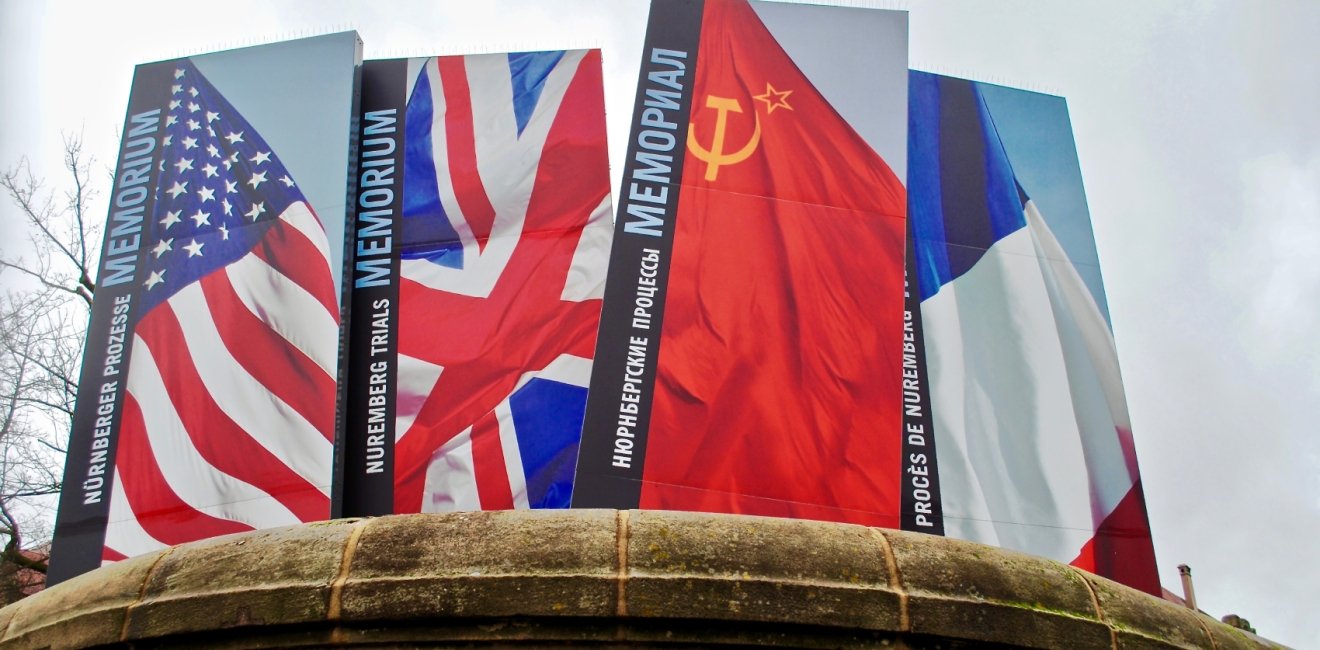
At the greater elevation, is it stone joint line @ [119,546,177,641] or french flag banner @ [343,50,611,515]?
french flag banner @ [343,50,611,515]

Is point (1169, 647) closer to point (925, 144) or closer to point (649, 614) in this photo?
point (649, 614)

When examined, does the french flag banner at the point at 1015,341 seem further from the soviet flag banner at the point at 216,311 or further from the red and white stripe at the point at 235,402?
the soviet flag banner at the point at 216,311

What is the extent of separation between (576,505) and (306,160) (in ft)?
19.8

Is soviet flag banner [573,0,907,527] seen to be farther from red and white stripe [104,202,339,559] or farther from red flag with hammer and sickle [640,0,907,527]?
red and white stripe [104,202,339,559]

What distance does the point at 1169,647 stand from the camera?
23.5ft

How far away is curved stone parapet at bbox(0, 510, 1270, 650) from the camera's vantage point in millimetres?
6371

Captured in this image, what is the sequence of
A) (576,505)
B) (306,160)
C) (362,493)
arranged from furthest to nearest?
(306,160), (362,493), (576,505)

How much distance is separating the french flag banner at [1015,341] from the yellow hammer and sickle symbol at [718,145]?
296 centimetres

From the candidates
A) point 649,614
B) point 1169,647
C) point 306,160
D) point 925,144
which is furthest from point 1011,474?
point 649,614

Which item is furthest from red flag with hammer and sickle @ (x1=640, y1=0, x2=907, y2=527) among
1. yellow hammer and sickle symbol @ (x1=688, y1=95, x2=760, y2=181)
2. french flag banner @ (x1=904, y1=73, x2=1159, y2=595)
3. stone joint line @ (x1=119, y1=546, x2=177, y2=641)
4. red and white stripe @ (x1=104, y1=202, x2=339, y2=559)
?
stone joint line @ (x1=119, y1=546, x2=177, y2=641)

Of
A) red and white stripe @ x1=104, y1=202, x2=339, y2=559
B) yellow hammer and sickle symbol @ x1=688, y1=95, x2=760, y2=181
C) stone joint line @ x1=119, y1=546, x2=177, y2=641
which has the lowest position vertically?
stone joint line @ x1=119, y1=546, x2=177, y2=641

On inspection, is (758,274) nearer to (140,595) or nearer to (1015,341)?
(1015,341)

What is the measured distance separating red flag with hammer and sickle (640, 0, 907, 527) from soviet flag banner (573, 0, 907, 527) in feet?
0.05

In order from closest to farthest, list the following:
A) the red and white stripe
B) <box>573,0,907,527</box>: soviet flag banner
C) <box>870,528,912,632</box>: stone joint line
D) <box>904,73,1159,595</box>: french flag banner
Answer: <box>870,528,912,632</box>: stone joint line → <box>573,0,907,527</box>: soviet flag banner → the red and white stripe → <box>904,73,1159,595</box>: french flag banner
